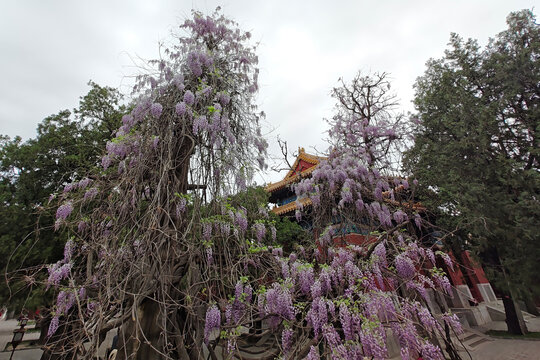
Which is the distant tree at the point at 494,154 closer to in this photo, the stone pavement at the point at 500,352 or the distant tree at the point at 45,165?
the stone pavement at the point at 500,352

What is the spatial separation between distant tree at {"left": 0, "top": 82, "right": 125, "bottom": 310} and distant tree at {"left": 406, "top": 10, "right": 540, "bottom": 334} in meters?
11.3

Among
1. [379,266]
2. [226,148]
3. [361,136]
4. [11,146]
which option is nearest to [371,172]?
[361,136]

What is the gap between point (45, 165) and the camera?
805 centimetres

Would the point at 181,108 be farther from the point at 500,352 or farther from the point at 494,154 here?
the point at 500,352

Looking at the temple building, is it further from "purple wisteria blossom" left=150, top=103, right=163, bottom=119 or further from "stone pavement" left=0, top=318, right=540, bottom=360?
"purple wisteria blossom" left=150, top=103, right=163, bottom=119

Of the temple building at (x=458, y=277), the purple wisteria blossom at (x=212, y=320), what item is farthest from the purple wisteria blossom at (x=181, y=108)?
the temple building at (x=458, y=277)

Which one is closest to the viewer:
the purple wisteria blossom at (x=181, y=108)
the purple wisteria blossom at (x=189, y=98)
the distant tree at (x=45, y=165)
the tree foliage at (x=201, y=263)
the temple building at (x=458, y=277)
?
the tree foliage at (x=201, y=263)

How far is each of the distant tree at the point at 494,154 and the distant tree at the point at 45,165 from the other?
11.3m

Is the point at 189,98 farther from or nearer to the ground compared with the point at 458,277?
farther from the ground

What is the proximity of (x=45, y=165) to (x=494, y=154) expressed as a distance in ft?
48.7

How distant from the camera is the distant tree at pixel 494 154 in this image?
25.2 feet

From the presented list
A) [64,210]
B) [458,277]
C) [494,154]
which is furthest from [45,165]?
[458,277]

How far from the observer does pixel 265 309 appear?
2984 mm

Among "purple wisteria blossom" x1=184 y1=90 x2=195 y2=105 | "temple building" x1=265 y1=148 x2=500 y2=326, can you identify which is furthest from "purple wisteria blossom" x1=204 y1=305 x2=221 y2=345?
"temple building" x1=265 y1=148 x2=500 y2=326
